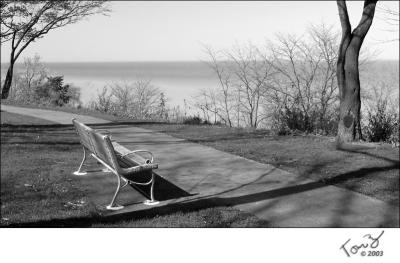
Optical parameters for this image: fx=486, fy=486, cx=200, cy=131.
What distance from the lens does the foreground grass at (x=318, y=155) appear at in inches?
250

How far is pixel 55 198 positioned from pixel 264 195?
239 cm

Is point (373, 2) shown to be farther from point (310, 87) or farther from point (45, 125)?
point (45, 125)

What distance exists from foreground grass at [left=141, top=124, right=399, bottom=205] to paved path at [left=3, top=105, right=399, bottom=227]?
1.11ft

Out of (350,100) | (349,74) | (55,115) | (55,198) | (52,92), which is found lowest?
(55,198)

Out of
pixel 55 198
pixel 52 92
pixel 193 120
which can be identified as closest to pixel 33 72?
pixel 52 92

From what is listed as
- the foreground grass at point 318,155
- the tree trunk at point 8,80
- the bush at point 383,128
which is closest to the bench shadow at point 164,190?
the foreground grass at point 318,155

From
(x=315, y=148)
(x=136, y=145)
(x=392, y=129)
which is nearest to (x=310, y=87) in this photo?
(x=392, y=129)

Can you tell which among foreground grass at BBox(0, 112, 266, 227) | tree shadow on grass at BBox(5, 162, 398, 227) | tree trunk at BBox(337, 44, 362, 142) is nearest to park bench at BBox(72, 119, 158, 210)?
tree shadow on grass at BBox(5, 162, 398, 227)

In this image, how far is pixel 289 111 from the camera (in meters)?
10.8

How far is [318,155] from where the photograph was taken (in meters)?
8.02

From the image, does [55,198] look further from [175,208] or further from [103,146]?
[175,208]

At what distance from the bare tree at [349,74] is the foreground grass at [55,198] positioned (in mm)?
5089

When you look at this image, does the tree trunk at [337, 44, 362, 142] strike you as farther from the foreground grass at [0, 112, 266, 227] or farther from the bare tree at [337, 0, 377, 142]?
the foreground grass at [0, 112, 266, 227]

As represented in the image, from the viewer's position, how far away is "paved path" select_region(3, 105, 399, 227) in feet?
15.9
